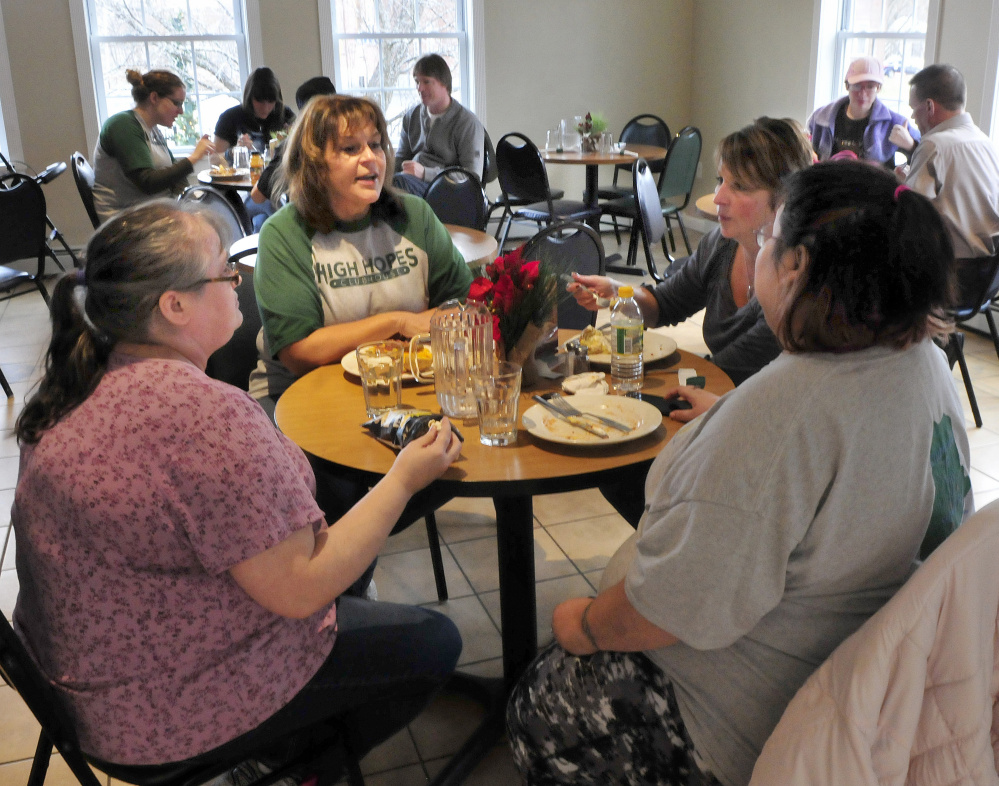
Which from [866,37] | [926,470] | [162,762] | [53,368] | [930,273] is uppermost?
[866,37]

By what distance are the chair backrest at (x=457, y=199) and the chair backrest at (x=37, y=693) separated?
3433 mm

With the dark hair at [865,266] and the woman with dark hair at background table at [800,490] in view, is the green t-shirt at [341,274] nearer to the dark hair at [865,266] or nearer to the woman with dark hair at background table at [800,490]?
the woman with dark hair at background table at [800,490]

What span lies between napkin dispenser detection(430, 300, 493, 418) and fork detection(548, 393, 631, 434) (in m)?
0.15

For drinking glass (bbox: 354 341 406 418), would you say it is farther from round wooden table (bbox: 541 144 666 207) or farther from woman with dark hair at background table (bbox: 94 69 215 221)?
round wooden table (bbox: 541 144 666 207)

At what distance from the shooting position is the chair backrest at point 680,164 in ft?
20.0

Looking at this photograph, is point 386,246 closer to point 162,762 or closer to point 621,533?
point 621,533

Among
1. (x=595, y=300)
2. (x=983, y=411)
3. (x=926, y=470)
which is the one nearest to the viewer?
(x=926, y=470)

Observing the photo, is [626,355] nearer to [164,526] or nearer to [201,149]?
[164,526]

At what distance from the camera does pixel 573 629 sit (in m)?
1.28

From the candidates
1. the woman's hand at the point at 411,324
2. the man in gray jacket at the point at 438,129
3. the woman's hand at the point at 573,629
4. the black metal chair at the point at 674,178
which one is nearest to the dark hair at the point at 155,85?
the man in gray jacket at the point at 438,129

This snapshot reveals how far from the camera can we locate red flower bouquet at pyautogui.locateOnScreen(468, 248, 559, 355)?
1670mm

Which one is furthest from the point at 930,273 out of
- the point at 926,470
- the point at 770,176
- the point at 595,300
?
the point at 595,300

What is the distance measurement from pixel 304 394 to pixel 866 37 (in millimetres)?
5634

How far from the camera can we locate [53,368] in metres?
1.17
